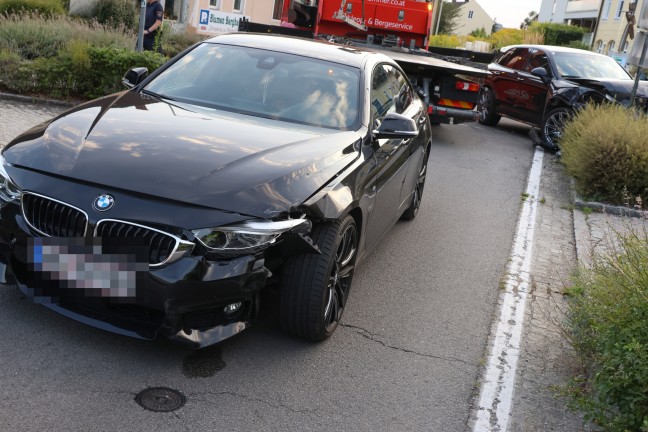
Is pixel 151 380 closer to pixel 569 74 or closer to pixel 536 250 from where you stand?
pixel 536 250

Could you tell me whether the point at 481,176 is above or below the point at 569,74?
below

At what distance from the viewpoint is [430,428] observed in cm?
407

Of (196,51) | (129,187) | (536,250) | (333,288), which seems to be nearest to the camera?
(129,187)

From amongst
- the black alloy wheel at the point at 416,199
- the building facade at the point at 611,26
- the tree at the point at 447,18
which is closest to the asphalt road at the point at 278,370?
the black alloy wheel at the point at 416,199

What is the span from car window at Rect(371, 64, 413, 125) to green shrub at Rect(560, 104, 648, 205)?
349cm

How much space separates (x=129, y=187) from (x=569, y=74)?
11.7 meters

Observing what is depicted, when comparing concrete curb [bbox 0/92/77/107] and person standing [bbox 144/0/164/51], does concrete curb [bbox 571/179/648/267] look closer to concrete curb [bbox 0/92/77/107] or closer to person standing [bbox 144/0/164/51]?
concrete curb [bbox 0/92/77/107]

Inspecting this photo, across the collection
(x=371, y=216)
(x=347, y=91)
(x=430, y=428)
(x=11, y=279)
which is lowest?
(x=430, y=428)

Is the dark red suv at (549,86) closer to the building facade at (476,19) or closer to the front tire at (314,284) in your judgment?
the front tire at (314,284)

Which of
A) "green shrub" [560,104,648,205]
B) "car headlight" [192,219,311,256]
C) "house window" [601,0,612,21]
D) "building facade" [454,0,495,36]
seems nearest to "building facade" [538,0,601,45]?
"house window" [601,0,612,21]

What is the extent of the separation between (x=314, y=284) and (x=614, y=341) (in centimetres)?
160

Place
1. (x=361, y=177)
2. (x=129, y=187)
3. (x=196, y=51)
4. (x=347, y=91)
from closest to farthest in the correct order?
(x=129, y=187) < (x=361, y=177) < (x=347, y=91) < (x=196, y=51)

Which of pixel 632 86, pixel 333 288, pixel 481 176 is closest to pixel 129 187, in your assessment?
pixel 333 288

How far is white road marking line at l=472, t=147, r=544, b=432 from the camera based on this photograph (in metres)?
4.32
